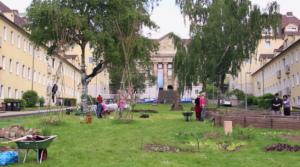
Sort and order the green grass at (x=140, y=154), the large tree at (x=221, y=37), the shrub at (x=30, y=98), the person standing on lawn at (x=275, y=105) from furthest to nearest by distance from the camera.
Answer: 1. the shrub at (x=30, y=98)
2. the large tree at (x=221, y=37)
3. the person standing on lawn at (x=275, y=105)
4. the green grass at (x=140, y=154)

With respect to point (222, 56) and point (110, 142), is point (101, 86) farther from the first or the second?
point (110, 142)

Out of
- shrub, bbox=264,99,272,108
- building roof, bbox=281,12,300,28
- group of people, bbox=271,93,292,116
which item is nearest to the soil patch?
group of people, bbox=271,93,292,116

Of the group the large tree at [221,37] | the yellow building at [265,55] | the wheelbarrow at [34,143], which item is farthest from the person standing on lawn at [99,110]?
the yellow building at [265,55]

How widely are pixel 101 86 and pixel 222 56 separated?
5321 cm

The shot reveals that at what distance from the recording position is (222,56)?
121 feet

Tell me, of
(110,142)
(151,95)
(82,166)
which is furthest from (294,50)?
(151,95)

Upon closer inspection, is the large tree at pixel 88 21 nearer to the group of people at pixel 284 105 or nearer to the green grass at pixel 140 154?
the group of people at pixel 284 105

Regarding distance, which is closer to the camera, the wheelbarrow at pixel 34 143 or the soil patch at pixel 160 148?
the wheelbarrow at pixel 34 143

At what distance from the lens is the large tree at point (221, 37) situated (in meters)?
35.9

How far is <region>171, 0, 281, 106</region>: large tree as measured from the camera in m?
35.9

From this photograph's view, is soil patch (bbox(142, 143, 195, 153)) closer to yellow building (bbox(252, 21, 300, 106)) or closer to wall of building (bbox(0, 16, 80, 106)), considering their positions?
wall of building (bbox(0, 16, 80, 106))

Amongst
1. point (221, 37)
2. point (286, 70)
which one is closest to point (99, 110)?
point (221, 37)

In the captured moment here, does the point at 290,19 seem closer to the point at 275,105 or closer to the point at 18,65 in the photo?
the point at 18,65

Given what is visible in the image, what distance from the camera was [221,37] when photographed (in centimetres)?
3638
